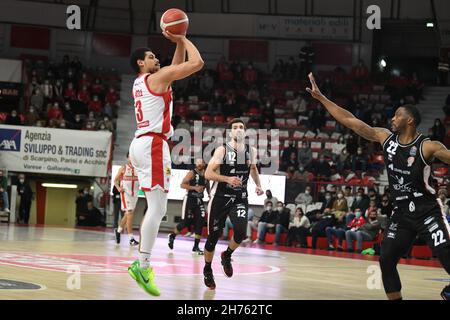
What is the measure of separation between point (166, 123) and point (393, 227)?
7.78 feet

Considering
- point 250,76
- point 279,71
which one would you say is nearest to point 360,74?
point 279,71

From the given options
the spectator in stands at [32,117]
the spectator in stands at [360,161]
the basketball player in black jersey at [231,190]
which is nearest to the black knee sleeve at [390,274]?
the basketball player in black jersey at [231,190]

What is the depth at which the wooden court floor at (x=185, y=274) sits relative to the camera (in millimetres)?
8812

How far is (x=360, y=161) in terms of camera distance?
2572cm

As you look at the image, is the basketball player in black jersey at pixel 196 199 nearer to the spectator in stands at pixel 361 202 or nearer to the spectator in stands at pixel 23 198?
the spectator in stands at pixel 361 202

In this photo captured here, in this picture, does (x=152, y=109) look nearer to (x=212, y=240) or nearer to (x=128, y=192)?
(x=212, y=240)

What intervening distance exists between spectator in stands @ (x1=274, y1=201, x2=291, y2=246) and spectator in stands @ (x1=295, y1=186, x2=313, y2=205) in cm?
119

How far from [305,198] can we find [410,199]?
16.4 metres

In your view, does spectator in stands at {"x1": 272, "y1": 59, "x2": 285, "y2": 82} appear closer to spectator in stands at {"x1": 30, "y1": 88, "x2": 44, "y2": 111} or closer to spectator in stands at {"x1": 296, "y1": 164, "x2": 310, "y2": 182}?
spectator in stands at {"x1": 296, "y1": 164, "x2": 310, "y2": 182}

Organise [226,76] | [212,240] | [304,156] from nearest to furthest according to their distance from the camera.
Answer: [212,240] < [304,156] < [226,76]

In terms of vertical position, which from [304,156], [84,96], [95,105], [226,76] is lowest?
[304,156]

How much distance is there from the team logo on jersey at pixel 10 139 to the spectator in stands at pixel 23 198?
1.17m
